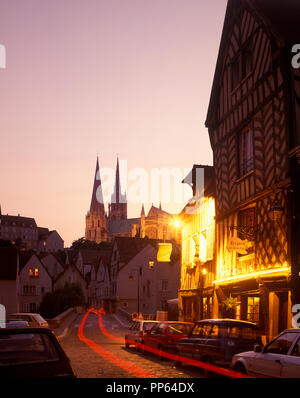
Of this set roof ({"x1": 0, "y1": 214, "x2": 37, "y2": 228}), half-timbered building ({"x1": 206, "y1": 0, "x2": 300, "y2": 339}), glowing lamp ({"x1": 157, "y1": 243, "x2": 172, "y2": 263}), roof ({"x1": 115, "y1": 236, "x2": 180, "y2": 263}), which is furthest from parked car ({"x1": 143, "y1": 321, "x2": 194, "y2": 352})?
roof ({"x1": 0, "y1": 214, "x2": 37, "y2": 228})

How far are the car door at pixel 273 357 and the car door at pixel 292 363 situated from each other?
115mm

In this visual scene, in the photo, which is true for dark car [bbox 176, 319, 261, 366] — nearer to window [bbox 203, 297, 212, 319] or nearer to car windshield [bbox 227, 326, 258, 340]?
car windshield [bbox 227, 326, 258, 340]

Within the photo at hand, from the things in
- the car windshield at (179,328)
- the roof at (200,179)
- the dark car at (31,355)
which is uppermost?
the roof at (200,179)

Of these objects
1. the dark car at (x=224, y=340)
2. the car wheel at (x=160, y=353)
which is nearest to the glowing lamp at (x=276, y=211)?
the dark car at (x=224, y=340)

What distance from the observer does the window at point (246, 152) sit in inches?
770

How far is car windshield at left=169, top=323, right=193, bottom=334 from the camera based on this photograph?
18453 mm

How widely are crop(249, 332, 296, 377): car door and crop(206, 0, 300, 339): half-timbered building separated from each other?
18.7 ft

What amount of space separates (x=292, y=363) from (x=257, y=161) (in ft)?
35.4

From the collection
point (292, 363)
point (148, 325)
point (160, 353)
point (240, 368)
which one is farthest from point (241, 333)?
point (148, 325)

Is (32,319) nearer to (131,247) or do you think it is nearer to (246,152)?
(246,152)

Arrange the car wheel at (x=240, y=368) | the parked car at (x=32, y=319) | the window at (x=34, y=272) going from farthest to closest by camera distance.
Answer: the window at (x=34, y=272) < the parked car at (x=32, y=319) < the car wheel at (x=240, y=368)

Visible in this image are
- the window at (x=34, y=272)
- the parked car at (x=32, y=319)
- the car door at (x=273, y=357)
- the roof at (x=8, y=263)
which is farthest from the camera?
the window at (x=34, y=272)

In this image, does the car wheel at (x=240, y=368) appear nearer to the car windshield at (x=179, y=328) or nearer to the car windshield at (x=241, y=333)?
the car windshield at (x=241, y=333)

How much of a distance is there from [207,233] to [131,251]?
1618 inches
